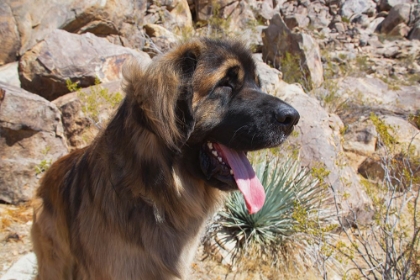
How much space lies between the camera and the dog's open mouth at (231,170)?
2.51m

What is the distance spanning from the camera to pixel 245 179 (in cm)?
256

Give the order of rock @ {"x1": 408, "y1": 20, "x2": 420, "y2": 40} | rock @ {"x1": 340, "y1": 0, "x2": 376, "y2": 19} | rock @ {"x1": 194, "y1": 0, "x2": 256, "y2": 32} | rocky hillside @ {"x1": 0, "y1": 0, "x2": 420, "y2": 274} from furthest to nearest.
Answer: rock @ {"x1": 340, "y1": 0, "x2": 376, "y2": 19}, rock @ {"x1": 408, "y1": 20, "x2": 420, "y2": 40}, rock @ {"x1": 194, "y1": 0, "x2": 256, "y2": 32}, rocky hillside @ {"x1": 0, "y1": 0, "x2": 420, "y2": 274}

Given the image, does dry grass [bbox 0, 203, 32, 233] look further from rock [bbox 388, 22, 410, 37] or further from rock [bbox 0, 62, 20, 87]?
rock [bbox 388, 22, 410, 37]

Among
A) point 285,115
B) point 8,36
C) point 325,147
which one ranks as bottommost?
point 325,147

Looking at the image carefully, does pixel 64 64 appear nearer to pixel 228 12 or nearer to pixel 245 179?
pixel 245 179

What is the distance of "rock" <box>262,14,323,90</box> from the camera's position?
9.94 m

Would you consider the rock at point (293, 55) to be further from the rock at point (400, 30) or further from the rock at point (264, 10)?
the rock at point (400, 30)

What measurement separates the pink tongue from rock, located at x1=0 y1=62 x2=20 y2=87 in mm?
5443

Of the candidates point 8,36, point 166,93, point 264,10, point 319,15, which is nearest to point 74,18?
point 8,36

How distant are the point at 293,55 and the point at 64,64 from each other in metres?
6.62

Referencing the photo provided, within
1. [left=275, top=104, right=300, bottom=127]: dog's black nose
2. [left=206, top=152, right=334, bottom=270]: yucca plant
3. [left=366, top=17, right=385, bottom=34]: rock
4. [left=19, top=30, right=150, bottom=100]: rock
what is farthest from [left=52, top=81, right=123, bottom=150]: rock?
[left=366, top=17, right=385, bottom=34]: rock

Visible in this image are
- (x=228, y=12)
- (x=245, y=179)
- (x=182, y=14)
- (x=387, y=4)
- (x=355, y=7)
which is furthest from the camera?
(x=387, y=4)

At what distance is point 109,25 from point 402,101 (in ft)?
28.6

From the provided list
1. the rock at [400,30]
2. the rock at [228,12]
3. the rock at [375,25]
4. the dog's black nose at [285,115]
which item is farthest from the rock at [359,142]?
the rock at [375,25]
